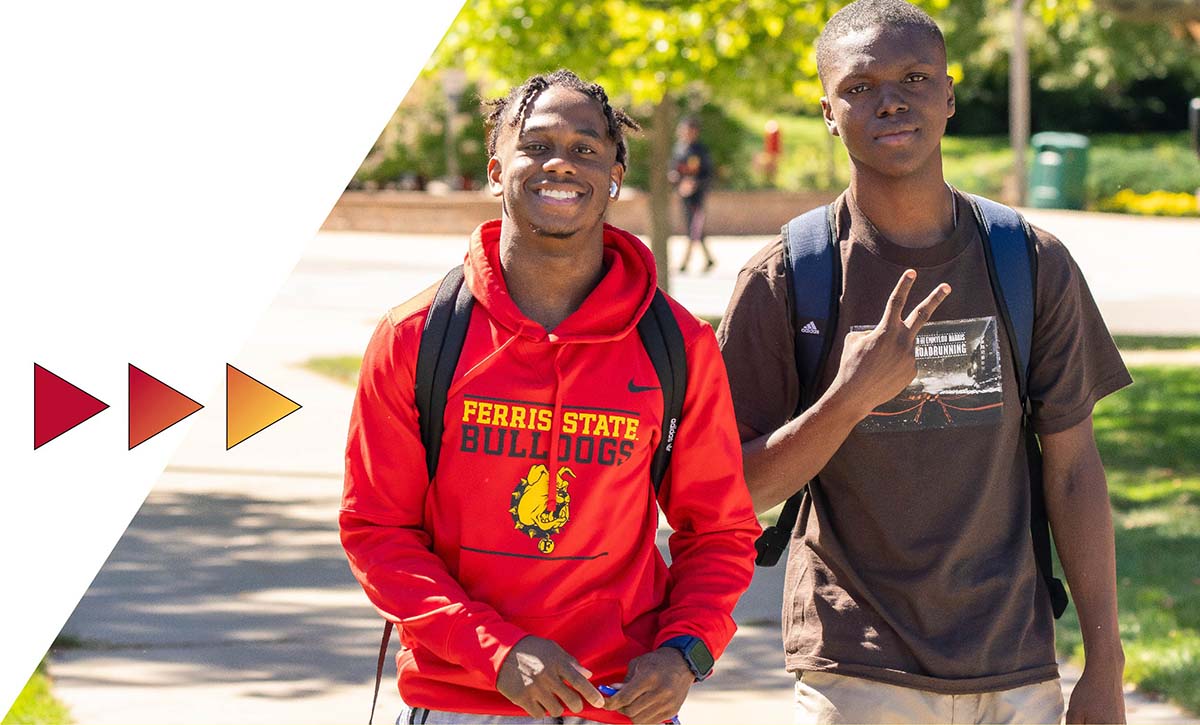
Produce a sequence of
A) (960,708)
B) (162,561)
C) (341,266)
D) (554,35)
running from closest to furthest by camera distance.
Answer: (960,708), (162,561), (554,35), (341,266)

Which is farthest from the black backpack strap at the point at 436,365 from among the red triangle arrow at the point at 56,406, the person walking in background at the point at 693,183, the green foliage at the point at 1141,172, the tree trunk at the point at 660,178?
the green foliage at the point at 1141,172

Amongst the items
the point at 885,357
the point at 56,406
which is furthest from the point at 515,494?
the point at 56,406

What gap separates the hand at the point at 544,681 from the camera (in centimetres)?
269

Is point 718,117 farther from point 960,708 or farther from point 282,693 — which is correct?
point 960,708

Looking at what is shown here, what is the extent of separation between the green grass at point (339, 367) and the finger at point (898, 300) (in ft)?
33.6

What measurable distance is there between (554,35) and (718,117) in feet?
67.6

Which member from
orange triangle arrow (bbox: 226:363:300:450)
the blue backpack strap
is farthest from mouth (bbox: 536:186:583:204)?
orange triangle arrow (bbox: 226:363:300:450)

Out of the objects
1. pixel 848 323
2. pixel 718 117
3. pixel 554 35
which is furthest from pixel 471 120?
pixel 848 323

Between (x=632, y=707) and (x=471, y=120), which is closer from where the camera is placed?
(x=632, y=707)

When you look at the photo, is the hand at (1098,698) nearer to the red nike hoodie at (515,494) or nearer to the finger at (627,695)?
the red nike hoodie at (515,494)

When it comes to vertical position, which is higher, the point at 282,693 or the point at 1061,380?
the point at 1061,380

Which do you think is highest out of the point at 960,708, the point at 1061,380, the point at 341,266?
the point at 1061,380

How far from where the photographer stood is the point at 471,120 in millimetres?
32469

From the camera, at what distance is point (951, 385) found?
327 cm
